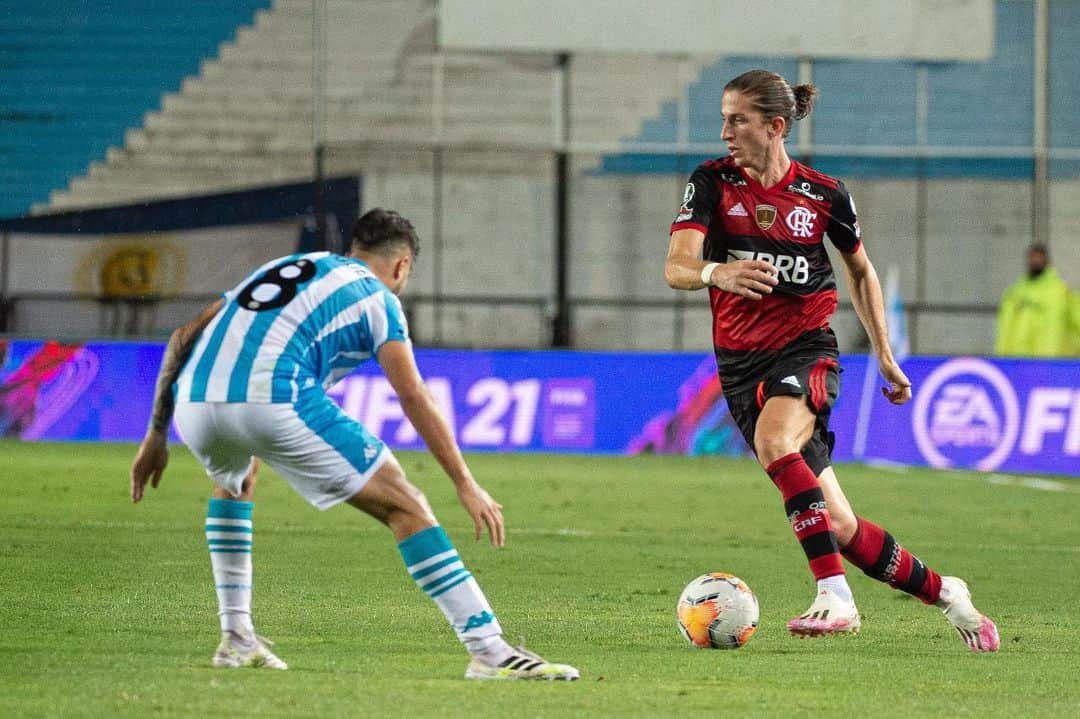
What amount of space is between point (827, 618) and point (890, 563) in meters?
0.35

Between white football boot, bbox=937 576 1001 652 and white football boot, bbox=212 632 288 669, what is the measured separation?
257 centimetres

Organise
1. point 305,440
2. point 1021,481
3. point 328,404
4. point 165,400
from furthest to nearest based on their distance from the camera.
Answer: point 1021,481 < point 165,400 < point 328,404 < point 305,440

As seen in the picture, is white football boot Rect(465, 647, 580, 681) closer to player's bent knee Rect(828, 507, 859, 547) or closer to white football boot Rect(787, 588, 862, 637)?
white football boot Rect(787, 588, 862, 637)

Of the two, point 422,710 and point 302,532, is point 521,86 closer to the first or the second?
point 302,532

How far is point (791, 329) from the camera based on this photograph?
7469mm

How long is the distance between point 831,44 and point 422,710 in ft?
66.3

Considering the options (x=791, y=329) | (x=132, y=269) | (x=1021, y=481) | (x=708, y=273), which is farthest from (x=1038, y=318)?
(x=708, y=273)

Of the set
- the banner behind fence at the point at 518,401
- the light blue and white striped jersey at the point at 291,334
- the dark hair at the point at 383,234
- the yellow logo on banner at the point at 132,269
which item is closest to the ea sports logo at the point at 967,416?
the banner behind fence at the point at 518,401

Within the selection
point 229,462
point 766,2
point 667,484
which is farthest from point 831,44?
point 229,462

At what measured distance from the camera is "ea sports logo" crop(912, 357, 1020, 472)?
60.3 ft

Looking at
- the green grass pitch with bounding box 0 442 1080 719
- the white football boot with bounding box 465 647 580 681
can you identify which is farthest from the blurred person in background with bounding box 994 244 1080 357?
the white football boot with bounding box 465 647 580 681

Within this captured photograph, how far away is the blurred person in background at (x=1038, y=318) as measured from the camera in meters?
20.4

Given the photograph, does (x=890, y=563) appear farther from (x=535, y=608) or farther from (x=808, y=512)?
(x=535, y=608)

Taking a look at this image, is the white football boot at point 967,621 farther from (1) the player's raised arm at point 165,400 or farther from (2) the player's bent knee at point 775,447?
(1) the player's raised arm at point 165,400
